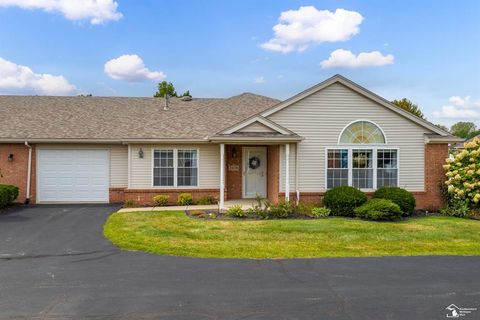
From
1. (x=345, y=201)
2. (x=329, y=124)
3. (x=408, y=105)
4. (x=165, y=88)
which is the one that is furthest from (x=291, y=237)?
(x=165, y=88)

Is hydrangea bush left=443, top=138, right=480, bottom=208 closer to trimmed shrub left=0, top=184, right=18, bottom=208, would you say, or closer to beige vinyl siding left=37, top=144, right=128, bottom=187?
beige vinyl siding left=37, top=144, right=128, bottom=187

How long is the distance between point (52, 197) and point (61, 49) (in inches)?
364

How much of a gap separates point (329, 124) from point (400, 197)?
373 cm

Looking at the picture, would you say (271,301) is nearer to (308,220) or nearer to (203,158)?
(308,220)

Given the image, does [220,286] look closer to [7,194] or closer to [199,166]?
[199,166]

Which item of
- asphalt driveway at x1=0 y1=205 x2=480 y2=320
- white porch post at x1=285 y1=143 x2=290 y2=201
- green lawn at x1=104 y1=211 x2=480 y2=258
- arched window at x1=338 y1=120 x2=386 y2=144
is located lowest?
asphalt driveway at x1=0 y1=205 x2=480 y2=320

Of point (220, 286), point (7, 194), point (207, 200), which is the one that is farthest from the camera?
point (207, 200)

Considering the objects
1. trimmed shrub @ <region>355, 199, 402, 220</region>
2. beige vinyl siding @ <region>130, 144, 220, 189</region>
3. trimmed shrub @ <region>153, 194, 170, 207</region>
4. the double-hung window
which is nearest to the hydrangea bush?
trimmed shrub @ <region>355, 199, 402, 220</region>

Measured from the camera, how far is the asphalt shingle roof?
15.9m

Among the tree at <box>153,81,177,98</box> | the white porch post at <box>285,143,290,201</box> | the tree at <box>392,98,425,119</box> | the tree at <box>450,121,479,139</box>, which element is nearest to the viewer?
the white porch post at <box>285,143,290,201</box>

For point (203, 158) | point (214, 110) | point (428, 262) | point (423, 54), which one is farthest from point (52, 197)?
point (423, 54)

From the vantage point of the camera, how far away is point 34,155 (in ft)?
52.2

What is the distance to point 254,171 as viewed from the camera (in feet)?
55.5

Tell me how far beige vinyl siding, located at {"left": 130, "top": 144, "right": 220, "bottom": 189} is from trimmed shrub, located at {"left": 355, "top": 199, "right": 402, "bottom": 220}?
20.6 feet
